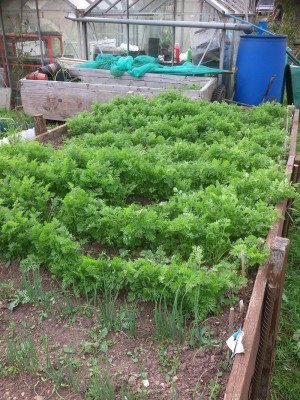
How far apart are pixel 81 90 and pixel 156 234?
484 centimetres

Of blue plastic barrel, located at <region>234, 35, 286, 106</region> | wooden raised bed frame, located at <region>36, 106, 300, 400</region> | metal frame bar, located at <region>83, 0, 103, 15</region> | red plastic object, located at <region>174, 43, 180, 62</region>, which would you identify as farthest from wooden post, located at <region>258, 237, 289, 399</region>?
metal frame bar, located at <region>83, 0, 103, 15</region>

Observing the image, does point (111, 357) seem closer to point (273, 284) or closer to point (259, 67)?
point (273, 284)

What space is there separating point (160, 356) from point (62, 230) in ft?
3.42

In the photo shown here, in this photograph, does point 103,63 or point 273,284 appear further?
point 103,63

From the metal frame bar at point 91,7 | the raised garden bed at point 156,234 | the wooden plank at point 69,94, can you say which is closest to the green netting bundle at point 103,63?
the wooden plank at point 69,94

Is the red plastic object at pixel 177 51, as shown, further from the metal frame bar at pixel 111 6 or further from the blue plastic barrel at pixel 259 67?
the metal frame bar at pixel 111 6

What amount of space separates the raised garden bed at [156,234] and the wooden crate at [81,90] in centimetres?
264

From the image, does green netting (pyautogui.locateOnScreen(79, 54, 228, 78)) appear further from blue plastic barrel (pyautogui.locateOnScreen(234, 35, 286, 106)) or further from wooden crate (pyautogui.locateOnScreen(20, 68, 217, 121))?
blue plastic barrel (pyautogui.locateOnScreen(234, 35, 286, 106))

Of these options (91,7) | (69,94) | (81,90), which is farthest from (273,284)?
(91,7)

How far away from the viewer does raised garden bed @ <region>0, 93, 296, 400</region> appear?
215 centimetres

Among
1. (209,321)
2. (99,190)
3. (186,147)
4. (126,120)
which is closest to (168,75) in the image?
(126,120)

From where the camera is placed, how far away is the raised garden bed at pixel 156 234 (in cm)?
215

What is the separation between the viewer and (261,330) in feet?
8.07

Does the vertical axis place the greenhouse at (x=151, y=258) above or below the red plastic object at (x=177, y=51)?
below
